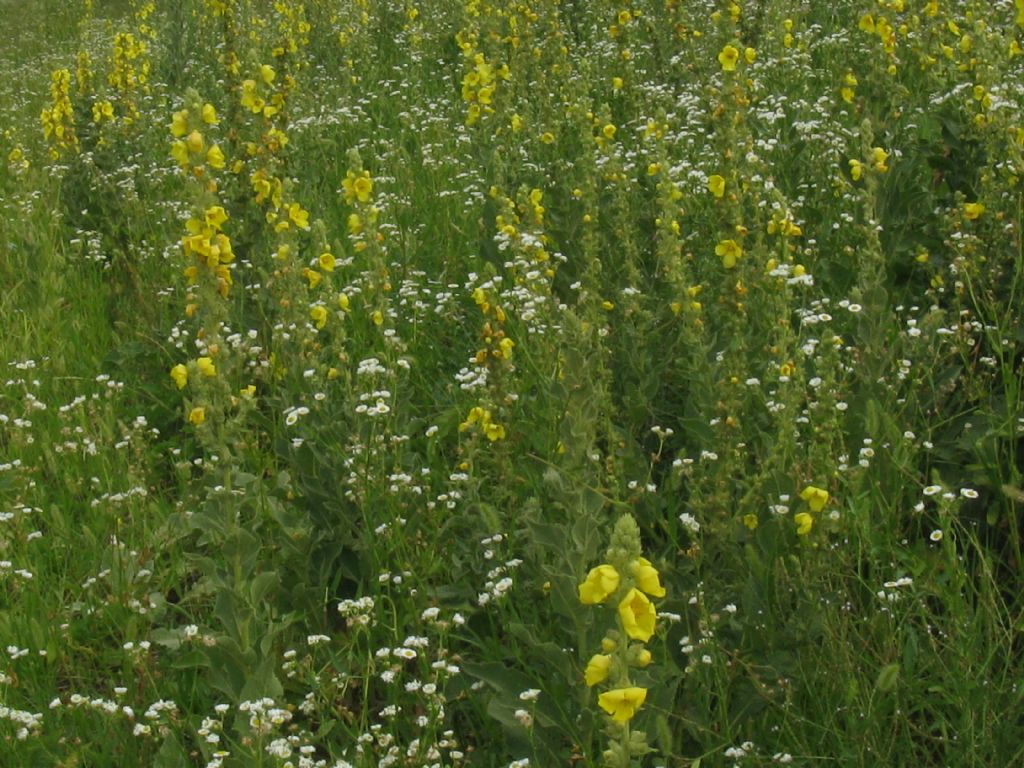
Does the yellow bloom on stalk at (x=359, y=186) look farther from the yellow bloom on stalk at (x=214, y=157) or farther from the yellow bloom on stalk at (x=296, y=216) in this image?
the yellow bloom on stalk at (x=214, y=157)

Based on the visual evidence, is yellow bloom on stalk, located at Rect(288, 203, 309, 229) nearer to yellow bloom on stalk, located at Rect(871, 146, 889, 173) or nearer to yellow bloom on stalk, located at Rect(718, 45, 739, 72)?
yellow bloom on stalk, located at Rect(718, 45, 739, 72)

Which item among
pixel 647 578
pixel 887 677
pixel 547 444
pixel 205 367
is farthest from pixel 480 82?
pixel 647 578

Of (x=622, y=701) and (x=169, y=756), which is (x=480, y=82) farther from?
(x=622, y=701)

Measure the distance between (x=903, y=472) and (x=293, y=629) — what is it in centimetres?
144

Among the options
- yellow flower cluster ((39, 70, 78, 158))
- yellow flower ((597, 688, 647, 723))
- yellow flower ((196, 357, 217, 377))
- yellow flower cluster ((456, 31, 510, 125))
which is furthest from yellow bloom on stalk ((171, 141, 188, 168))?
yellow flower cluster ((39, 70, 78, 158))

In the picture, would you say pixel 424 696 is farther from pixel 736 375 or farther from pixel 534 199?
pixel 534 199

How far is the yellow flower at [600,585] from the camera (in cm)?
170

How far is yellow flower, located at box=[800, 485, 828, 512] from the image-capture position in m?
2.37

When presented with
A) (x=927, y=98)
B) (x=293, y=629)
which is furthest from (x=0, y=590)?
(x=927, y=98)

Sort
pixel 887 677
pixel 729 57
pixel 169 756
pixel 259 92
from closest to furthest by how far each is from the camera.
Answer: pixel 887 677 < pixel 169 756 < pixel 729 57 < pixel 259 92

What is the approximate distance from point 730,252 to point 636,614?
5.86 feet

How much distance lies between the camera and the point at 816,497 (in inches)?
93.7

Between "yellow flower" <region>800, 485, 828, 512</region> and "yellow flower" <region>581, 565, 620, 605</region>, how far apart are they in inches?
29.9

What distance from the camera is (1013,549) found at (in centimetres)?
269
